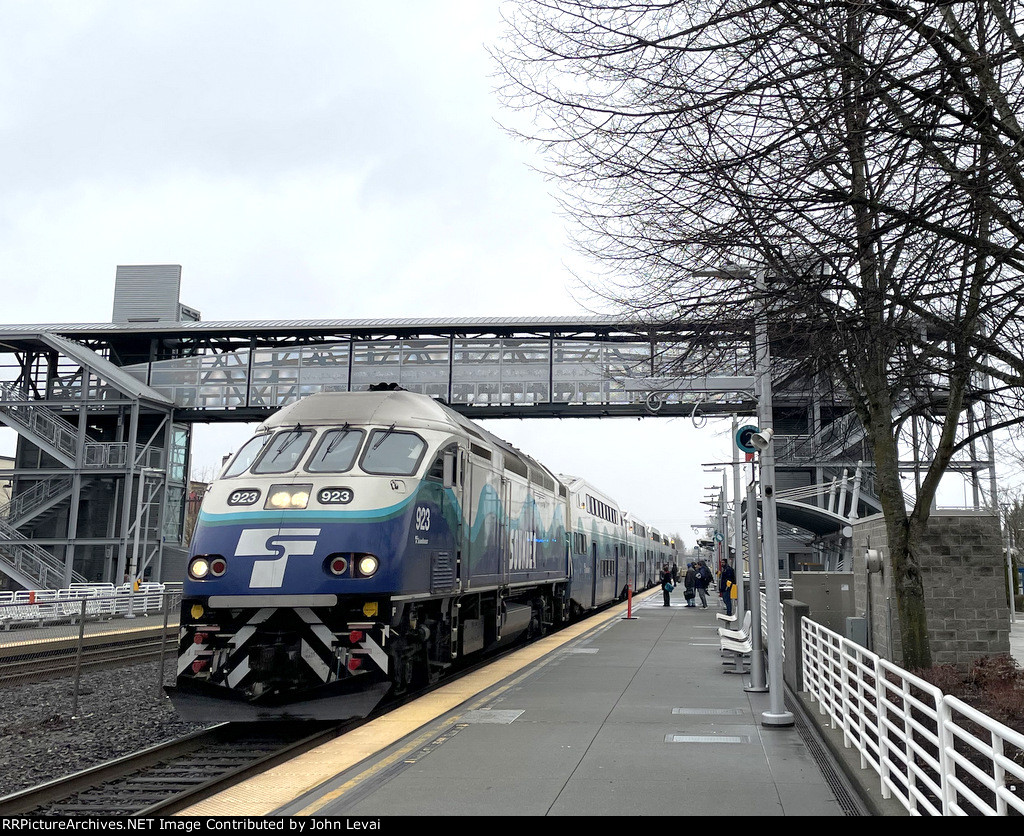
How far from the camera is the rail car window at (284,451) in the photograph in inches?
449

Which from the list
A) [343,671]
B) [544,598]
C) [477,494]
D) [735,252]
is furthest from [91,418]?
[735,252]

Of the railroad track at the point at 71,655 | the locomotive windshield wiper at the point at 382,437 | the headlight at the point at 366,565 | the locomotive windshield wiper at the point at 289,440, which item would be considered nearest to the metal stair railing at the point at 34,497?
the railroad track at the point at 71,655

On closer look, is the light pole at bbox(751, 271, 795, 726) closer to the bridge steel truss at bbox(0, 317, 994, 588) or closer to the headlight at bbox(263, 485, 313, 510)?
the headlight at bbox(263, 485, 313, 510)

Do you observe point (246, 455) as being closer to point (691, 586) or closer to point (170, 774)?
point (170, 774)

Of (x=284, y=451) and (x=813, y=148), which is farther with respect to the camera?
(x=284, y=451)

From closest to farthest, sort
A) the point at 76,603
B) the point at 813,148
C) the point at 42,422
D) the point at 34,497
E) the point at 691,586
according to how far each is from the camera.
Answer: the point at 813,148 → the point at 76,603 → the point at 691,586 → the point at 42,422 → the point at 34,497

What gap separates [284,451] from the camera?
38.1 feet

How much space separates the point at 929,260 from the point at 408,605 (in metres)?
6.56

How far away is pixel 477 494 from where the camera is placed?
14.0m

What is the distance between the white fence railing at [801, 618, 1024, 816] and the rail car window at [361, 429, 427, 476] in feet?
16.9

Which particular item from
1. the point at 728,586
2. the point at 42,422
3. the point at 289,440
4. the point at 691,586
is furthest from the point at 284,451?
the point at 42,422

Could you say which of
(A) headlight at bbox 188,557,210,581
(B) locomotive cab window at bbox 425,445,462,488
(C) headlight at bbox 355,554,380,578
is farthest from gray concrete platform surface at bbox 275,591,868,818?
(A) headlight at bbox 188,557,210,581

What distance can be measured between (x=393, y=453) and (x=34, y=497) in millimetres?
29774

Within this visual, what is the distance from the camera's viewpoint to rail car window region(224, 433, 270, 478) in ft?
38.0
